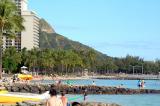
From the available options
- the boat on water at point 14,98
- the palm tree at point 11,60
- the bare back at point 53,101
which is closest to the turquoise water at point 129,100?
the boat on water at point 14,98

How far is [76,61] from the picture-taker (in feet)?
619

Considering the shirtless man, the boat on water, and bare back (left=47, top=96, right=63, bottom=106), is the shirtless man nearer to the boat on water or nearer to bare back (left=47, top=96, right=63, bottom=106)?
bare back (left=47, top=96, right=63, bottom=106)

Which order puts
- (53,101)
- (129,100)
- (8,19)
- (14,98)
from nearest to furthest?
(53,101) → (14,98) → (129,100) → (8,19)

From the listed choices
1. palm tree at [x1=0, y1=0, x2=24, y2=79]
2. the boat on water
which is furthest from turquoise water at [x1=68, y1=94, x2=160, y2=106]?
palm tree at [x1=0, y1=0, x2=24, y2=79]

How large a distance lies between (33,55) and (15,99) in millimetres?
134930

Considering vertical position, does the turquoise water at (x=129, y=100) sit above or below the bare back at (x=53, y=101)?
below

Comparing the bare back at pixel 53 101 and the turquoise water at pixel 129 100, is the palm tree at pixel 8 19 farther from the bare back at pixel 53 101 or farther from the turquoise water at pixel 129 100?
the bare back at pixel 53 101

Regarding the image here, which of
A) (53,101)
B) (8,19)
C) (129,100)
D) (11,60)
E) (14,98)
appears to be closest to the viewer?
(53,101)

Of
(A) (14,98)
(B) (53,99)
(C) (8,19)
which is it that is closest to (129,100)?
(C) (8,19)

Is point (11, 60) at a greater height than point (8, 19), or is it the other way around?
point (8, 19)

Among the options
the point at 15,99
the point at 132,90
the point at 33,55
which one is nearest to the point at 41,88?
the point at 132,90

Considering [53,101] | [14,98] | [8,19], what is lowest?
[14,98]

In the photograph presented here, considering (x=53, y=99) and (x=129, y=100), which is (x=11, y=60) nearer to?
(x=129, y=100)

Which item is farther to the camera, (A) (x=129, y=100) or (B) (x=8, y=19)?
(B) (x=8, y=19)
